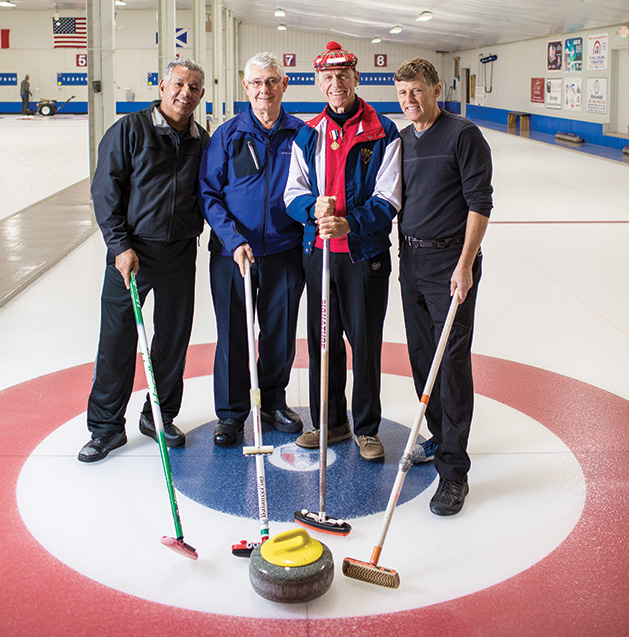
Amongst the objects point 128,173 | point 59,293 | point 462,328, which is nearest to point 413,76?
point 462,328

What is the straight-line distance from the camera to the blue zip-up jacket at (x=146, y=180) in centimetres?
334

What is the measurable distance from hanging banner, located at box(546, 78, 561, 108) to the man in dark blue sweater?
913 inches

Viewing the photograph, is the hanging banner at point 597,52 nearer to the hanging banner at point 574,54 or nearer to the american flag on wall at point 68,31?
the hanging banner at point 574,54

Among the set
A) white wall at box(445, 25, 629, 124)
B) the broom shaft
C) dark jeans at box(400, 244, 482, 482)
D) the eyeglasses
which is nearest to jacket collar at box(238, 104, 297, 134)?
the eyeglasses

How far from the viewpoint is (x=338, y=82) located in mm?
3125

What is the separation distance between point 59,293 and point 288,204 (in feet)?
12.9

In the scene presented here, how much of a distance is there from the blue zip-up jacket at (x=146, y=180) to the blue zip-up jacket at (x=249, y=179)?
0.30 ft

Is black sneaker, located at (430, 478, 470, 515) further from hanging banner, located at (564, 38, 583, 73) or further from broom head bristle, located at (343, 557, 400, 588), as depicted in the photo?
hanging banner, located at (564, 38, 583, 73)

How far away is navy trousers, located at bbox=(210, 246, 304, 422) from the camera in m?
3.60

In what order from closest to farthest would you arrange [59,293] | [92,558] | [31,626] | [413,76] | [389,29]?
[31,626]
[92,558]
[413,76]
[59,293]
[389,29]

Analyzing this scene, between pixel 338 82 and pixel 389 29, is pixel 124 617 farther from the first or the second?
pixel 389 29

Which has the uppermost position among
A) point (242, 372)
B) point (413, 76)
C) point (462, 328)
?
point (413, 76)

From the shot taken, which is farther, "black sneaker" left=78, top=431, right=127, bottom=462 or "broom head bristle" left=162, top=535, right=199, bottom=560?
"black sneaker" left=78, top=431, right=127, bottom=462

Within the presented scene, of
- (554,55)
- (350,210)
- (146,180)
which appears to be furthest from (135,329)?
(554,55)
